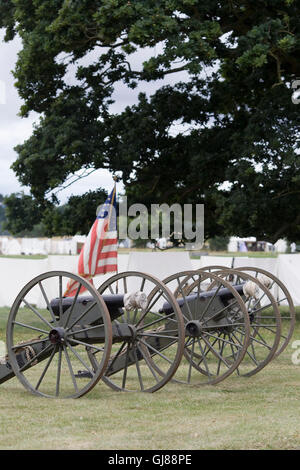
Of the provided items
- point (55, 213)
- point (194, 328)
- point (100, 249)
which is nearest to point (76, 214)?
point (55, 213)

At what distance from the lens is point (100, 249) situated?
32.8 feet

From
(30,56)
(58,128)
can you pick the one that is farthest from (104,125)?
(30,56)

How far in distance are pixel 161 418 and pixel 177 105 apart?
1280cm

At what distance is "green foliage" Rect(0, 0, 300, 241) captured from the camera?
16.2 m

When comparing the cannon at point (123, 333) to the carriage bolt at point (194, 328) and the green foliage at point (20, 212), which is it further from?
the green foliage at point (20, 212)

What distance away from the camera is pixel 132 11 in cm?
1606

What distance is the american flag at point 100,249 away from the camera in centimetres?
981

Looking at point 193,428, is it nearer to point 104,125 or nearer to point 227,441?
point 227,441

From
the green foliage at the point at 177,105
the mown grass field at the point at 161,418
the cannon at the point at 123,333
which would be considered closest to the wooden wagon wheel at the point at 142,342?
the cannon at the point at 123,333

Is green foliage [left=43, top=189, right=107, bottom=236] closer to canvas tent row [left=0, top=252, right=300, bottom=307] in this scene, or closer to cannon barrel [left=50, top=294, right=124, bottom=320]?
canvas tent row [left=0, top=252, right=300, bottom=307]

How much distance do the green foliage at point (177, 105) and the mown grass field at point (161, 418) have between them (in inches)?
324

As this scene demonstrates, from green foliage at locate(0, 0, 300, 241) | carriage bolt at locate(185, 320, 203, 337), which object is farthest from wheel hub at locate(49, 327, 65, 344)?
green foliage at locate(0, 0, 300, 241)

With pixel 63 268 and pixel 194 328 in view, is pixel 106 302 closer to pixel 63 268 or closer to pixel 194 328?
pixel 194 328

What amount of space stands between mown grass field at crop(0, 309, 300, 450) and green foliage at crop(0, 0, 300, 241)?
8.23 meters
